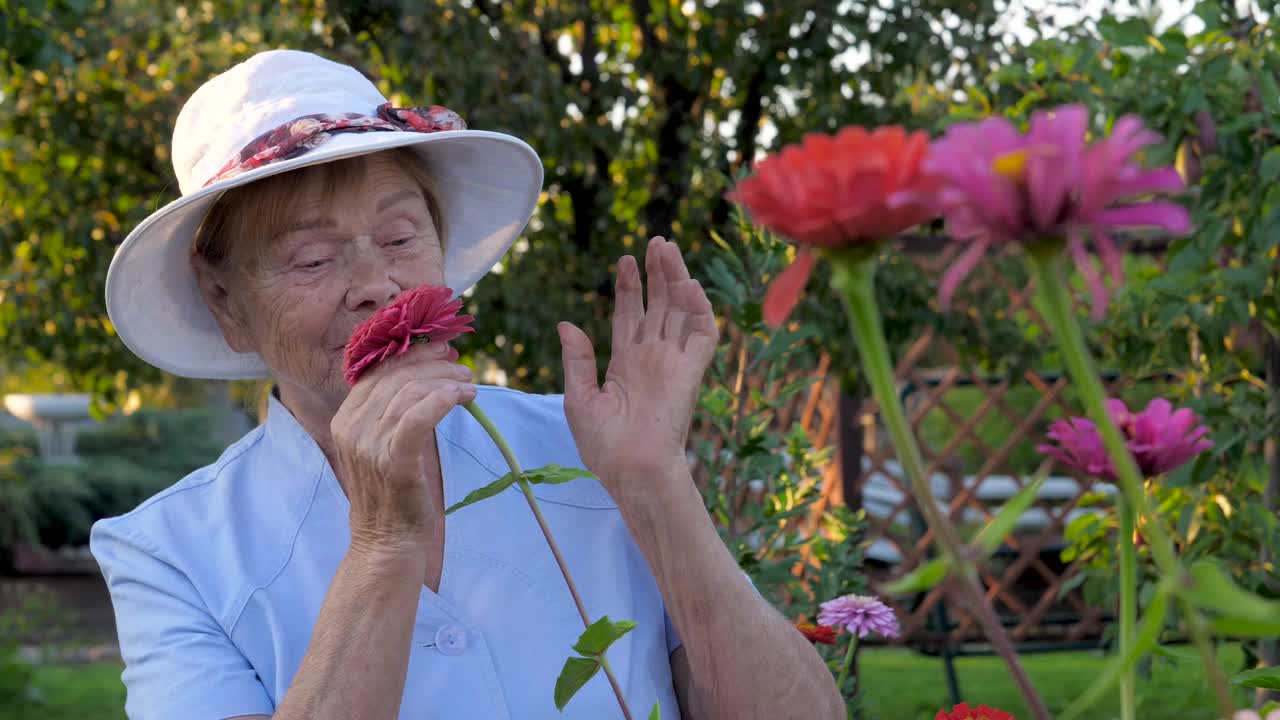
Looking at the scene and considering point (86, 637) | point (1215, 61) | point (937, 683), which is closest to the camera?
point (1215, 61)

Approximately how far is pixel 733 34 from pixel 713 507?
2.18m

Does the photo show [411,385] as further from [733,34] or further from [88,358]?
[88,358]

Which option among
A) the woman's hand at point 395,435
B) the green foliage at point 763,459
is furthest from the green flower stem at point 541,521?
the green foliage at point 763,459

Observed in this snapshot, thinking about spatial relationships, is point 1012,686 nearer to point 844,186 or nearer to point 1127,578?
point 1127,578

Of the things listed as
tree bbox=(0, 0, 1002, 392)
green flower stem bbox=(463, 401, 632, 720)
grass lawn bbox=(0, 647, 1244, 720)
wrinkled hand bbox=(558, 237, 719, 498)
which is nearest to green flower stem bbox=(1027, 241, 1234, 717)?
green flower stem bbox=(463, 401, 632, 720)

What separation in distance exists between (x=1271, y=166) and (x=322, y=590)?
2.12 m

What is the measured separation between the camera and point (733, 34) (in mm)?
4230

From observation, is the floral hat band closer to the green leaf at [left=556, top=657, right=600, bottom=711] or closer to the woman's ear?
the woman's ear

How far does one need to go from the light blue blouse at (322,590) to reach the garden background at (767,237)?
1.77 ft

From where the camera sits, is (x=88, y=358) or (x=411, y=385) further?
(x=88, y=358)

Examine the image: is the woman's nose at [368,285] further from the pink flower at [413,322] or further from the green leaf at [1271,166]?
the green leaf at [1271,166]

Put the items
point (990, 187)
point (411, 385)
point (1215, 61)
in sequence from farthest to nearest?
point (1215, 61), point (411, 385), point (990, 187)

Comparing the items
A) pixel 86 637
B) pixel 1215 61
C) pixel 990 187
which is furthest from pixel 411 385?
pixel 86 637

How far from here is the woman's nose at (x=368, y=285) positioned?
65.2 inches
